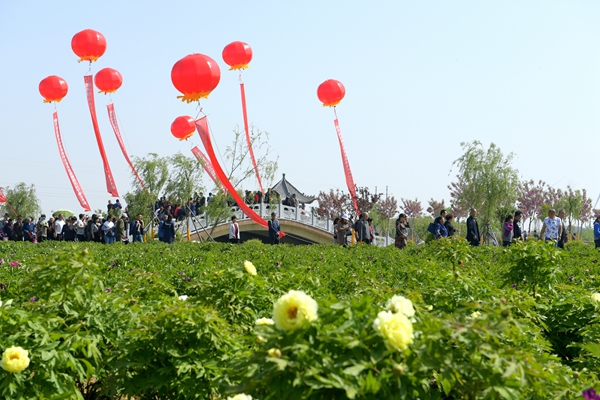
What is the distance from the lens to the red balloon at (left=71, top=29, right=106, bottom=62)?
1830 centimetres

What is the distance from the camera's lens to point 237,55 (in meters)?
19.8

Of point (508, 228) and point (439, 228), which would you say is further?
point (508, 228)

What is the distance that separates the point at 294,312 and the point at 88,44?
1783cm

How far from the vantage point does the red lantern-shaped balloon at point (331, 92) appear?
68.0 feet

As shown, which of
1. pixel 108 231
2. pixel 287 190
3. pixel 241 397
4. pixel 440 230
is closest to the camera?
pixel 241 397

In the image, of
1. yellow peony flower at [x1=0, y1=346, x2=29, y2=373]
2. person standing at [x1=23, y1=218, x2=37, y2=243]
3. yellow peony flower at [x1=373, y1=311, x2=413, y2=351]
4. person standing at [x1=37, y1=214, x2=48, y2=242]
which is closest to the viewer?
yellow peony flower at [x1=373, y1=311, x2=413, y2=351]

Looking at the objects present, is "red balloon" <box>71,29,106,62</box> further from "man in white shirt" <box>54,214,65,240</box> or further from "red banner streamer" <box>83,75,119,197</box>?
"man in white shirt" <box>54,214,65,240</box>

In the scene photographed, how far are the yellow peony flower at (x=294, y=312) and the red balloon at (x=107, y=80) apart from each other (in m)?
19.5

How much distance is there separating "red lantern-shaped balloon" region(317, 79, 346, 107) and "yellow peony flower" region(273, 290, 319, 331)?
61.7 ft

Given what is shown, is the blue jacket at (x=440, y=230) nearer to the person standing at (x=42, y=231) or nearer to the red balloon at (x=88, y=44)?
the red balloon at (x=88, y=44)

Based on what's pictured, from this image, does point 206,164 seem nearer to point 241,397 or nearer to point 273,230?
point 273,230

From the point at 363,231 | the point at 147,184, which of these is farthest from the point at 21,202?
the point at 363,231

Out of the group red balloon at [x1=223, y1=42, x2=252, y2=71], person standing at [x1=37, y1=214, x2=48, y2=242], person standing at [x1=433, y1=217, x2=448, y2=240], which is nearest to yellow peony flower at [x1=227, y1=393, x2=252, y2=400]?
person standing at [x1=433, y1=217, x2=448, y2=240]

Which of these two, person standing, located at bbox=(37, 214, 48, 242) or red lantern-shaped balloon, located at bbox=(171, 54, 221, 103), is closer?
red lantern-shaped balloon, located at bbox=(171, 54, 221, 103)
